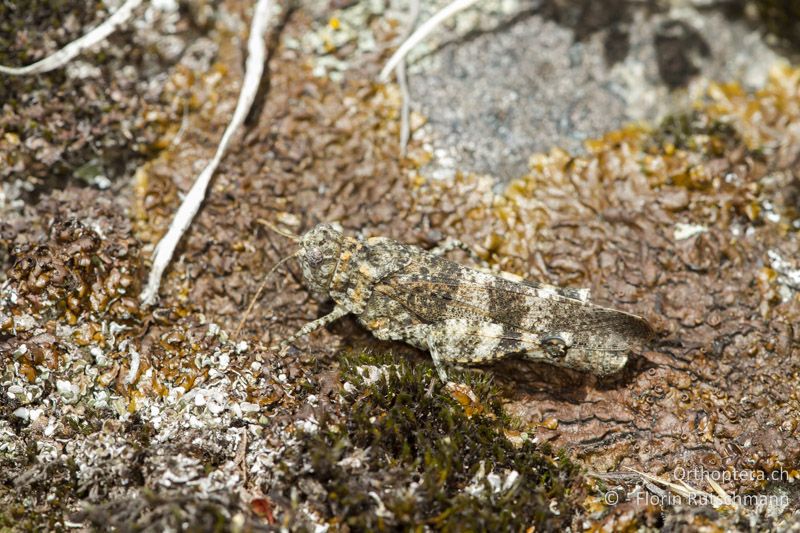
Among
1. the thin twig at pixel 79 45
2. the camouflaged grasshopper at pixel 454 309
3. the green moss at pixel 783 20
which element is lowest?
the camouflaged grasshopper at pixel 454 309

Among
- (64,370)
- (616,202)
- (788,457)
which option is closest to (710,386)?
(788,457)

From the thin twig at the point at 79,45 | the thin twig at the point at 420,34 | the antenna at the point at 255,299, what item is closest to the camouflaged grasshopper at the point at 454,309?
the antenna at the point at 255,299

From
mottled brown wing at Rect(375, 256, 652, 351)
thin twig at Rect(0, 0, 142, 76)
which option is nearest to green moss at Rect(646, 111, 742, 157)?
mottled brown wing at Rect(375, 256, 652, 351)

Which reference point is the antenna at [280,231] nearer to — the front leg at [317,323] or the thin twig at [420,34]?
the front leg at [317,323]

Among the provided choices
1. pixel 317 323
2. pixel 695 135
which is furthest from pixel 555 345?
pixel 695 135

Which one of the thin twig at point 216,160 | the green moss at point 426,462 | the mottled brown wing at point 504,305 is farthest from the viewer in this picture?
the thin twig at point 216,160

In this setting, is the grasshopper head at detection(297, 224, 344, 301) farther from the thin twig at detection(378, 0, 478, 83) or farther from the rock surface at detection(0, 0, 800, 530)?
the thin twig at detection(378, 0, 478, 83)

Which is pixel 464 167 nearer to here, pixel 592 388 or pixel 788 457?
pixel 592 388
